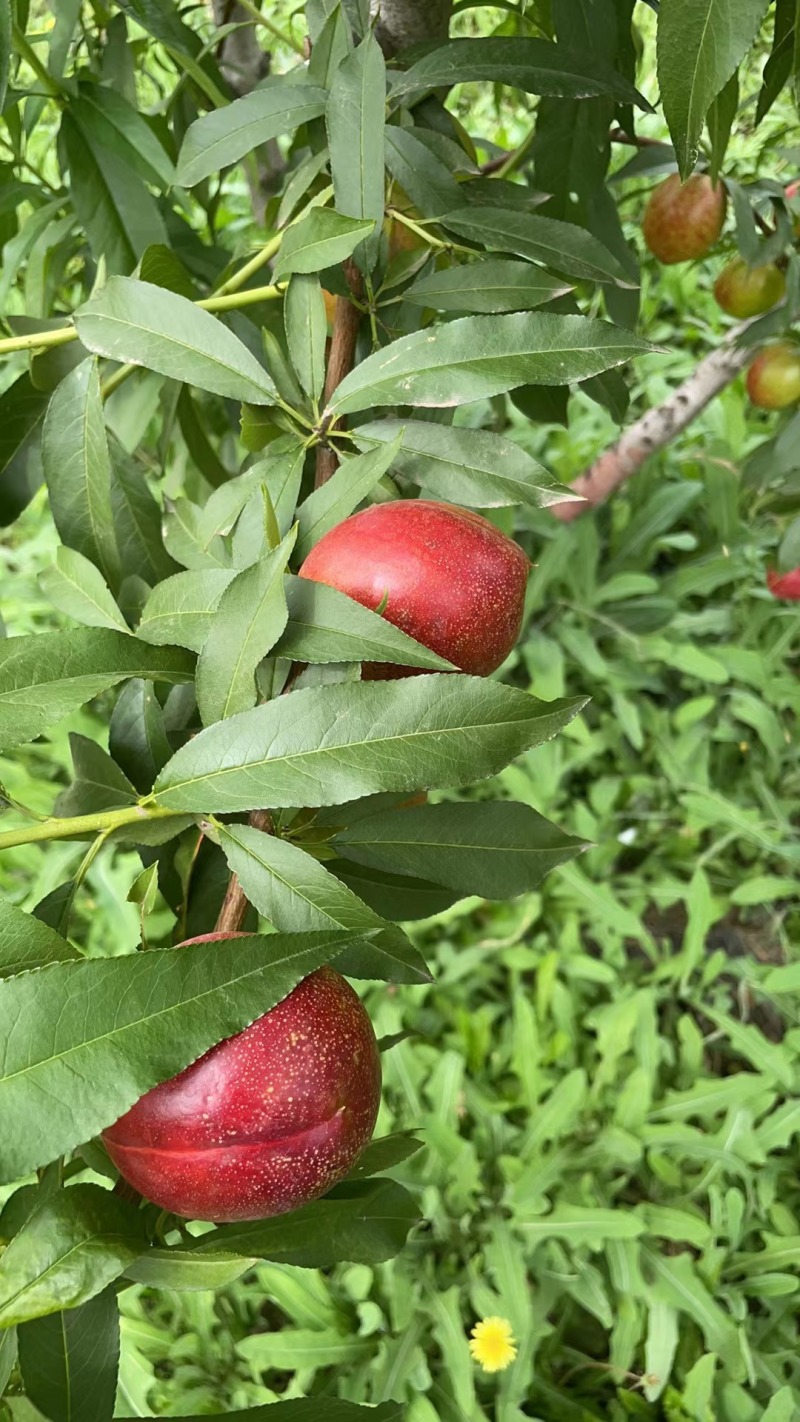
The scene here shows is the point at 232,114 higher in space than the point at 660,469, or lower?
higher

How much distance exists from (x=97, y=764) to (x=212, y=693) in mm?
81

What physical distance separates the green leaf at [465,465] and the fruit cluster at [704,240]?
0.51 meters

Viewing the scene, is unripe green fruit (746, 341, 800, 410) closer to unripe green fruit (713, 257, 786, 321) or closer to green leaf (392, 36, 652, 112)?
unripe green fruit (713, 257, 786, 321)

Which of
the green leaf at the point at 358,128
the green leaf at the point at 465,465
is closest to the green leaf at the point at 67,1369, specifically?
the green leaf at the point at 465,465

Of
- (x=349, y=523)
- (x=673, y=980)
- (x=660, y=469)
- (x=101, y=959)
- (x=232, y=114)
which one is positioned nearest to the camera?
(x=101, y=959)

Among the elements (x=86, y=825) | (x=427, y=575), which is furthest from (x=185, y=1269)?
(x=427, y=575)

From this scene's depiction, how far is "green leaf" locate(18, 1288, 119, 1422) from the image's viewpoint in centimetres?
38

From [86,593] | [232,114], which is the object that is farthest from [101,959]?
[232,114]

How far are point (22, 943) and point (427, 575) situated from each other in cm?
20

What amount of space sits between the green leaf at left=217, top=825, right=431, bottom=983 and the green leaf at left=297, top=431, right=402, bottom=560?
0.14m

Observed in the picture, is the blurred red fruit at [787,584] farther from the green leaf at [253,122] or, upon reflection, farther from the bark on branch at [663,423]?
the green leaf at [253,122]

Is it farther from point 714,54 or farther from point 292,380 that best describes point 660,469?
point 714,54

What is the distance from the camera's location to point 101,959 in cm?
32

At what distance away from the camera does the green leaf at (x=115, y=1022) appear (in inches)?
11.9
